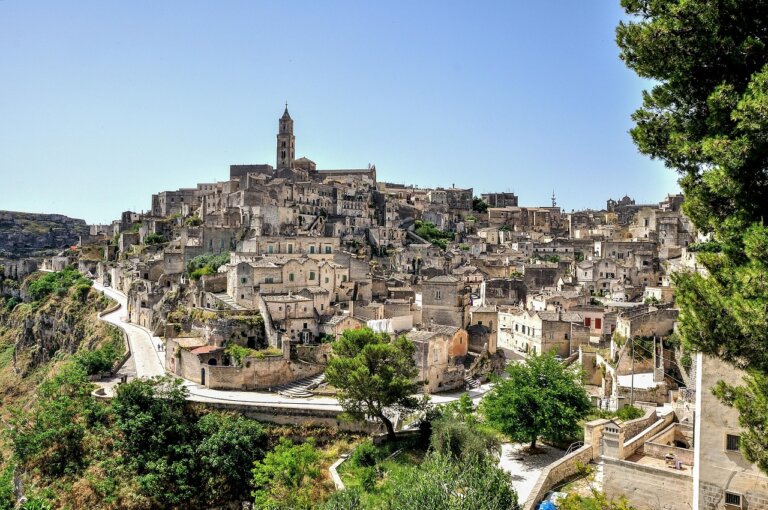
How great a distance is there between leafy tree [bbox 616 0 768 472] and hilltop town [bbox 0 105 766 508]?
117 cm

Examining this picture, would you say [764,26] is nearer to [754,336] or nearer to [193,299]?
[754,336]

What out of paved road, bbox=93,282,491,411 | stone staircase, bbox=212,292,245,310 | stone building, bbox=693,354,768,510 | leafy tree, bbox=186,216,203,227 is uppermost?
leafy tree, bbox=186,216,203,227

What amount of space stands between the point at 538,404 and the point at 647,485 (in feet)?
27.6

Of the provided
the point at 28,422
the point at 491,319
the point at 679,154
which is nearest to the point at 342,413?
the point at 491,319

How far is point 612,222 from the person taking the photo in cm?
9356

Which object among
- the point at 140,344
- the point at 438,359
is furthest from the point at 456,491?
the point at 140,344

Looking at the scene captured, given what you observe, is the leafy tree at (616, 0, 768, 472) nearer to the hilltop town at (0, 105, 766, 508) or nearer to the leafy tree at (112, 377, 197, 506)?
the hilltop town at (0, 105, 766, 508)

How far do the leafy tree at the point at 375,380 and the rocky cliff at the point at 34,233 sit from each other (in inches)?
4260

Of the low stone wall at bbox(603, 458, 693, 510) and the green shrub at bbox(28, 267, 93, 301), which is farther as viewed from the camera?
the green shrub at bbox(28, 267, 93, 301)

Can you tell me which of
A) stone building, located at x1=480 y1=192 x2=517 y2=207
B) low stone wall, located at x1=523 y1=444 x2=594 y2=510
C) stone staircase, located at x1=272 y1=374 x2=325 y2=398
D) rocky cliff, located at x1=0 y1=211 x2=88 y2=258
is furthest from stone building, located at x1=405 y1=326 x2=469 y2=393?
rocky cliff, located at x1=0 y1=211 x2=88 y2=258

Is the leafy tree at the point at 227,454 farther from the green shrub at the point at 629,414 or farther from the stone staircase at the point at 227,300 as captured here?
the green shrub at the point at 629,414

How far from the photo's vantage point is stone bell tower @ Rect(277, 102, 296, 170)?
4006 inches

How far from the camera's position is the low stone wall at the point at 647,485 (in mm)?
14148

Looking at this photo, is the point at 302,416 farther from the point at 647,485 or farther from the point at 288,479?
the point at 647,485
